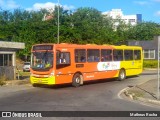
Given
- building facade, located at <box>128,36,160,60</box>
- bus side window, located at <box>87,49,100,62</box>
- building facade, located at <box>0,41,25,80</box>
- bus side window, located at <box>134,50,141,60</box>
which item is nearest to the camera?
bus side window, located at <box>87,49,100,62</box>

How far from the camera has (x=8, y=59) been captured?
3066 cm

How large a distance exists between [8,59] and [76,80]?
792 cm

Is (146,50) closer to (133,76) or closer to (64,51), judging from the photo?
(133,76)

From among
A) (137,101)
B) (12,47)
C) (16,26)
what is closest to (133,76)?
(12,47)

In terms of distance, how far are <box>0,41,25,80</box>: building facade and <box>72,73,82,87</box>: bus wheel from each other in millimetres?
6763

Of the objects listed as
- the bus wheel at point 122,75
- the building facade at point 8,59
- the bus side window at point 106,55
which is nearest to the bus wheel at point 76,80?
the bus side window at point 106,55

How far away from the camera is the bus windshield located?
23453 millimetres

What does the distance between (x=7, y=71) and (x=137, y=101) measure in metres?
14.6

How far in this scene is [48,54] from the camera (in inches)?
932

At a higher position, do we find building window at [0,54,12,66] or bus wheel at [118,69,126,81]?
building window at [0,54,12,66]

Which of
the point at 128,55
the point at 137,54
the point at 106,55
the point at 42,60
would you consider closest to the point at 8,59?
the point at 42,60

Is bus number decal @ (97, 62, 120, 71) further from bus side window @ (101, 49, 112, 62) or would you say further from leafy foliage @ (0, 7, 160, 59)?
leafy foliage @ (0, 7, 160, 59)

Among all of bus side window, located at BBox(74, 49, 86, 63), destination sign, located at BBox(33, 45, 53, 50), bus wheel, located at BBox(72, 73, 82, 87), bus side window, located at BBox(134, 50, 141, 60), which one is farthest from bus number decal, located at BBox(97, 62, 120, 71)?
destination sign, located at BBox(33, 45, 53, 50)

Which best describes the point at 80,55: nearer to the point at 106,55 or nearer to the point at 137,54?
the point at 106,55
